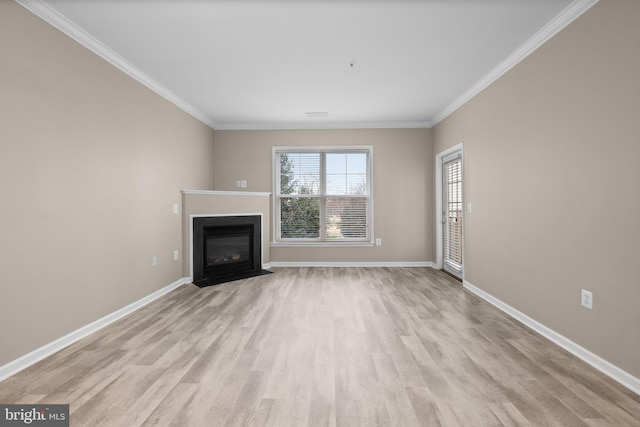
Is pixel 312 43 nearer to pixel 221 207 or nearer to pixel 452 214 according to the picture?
pixel 221 207

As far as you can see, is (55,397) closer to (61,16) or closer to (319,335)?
(319,335)

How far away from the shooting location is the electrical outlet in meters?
2.26

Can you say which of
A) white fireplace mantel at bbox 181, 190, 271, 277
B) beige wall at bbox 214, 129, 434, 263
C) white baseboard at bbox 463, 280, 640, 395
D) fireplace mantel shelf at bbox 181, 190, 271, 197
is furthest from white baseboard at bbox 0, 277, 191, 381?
white baseboard at bbox 463, 280, 640, 395

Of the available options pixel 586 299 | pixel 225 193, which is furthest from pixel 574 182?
pixel 225 193

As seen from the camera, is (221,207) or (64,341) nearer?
(64,341)

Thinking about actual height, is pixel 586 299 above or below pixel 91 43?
below

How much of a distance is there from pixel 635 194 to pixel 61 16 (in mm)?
4200

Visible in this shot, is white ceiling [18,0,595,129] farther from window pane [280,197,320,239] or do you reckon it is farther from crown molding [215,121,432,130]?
window pane [280,197,320,239]

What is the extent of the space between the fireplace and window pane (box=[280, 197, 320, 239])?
1.97 feet

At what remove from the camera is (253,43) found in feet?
9.52

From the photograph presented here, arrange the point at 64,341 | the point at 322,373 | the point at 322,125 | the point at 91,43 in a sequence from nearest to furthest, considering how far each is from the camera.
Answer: the point at 322,373, the point at 64,341, the point at 91,43, the point at 322,125

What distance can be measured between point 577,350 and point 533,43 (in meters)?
2.58

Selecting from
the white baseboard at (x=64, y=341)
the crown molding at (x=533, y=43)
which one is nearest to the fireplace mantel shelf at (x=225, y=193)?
the white baseboard at (x=64, y=341)

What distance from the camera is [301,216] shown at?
591 centimetres
